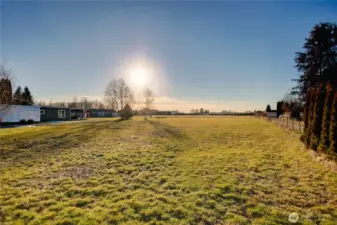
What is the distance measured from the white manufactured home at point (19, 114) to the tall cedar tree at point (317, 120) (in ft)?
96.2

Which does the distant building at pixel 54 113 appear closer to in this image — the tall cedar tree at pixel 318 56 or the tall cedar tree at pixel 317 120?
the tall cedar tree at pixel 317 120

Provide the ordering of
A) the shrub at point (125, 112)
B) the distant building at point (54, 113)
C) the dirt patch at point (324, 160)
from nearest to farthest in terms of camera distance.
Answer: the dirt patch at point (324, 160) → the distant building at point (54, 113) → the shrub at point (125, 112)

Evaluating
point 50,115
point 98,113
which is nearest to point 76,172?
point 50,115

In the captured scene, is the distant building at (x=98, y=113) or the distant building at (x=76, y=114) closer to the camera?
the distant building at (x=76, y=114)

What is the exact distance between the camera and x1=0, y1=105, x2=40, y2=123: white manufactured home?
2255cm

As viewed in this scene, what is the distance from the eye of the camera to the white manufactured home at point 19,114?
74.0 feet

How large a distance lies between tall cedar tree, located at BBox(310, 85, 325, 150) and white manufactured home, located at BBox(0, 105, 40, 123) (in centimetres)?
2932

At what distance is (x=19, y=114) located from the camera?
972 inches

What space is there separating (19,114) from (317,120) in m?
32.6

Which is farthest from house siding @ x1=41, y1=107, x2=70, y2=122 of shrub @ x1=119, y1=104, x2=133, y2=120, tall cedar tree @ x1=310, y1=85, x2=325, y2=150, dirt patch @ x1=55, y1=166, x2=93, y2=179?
tall cedar tree @ x1=310, y1=85, x2=325, y2=150

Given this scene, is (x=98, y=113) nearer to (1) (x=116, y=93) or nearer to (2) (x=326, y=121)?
(1) (x=116, y=93)

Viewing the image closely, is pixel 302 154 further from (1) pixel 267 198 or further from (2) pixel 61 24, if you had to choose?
(2) pixel 61 24

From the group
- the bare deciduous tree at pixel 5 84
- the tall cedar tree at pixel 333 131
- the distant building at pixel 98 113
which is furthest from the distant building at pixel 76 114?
the tall cedar tree at pixel 333 131

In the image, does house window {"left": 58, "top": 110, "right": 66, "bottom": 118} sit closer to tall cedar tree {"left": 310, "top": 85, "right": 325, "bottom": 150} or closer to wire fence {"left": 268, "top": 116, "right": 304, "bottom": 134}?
wire fence {"left": 268, "top": 116, "right": 304, "bottom": 134}
